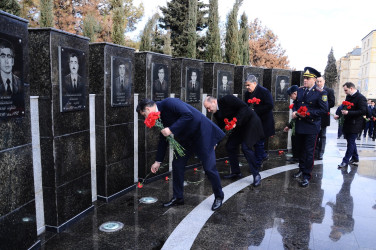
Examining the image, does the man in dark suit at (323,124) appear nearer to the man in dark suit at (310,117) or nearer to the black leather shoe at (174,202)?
the man in dark suit at (310,117)

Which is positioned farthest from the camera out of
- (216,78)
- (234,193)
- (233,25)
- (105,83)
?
(233,25)

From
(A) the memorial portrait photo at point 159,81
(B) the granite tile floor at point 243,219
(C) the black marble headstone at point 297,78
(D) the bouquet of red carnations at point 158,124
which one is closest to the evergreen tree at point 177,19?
(C) the black marble headstone at point 297,78

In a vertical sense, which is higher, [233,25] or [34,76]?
[233,25]

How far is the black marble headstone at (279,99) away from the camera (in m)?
9.00

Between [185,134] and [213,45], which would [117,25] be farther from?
[185,134]

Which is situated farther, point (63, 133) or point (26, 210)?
point (63, 133)

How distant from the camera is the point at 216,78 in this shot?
7648 mm

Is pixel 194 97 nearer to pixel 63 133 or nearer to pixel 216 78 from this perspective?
pixel 216 78

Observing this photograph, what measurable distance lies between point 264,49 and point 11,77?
1649 inches

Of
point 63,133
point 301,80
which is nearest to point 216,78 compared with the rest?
point 301,80

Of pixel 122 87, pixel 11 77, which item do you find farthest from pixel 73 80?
pixel 122 87

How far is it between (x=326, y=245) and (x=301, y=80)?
694 centimetres

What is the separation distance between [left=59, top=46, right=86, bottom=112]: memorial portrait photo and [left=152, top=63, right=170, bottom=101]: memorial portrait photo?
6.04 feet

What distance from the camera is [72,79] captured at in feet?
12.8
